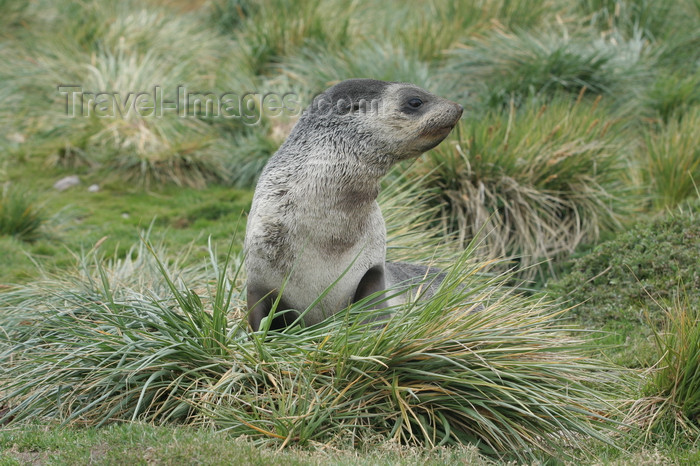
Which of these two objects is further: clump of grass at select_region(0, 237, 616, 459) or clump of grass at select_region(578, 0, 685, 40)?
clump of grass at select_region(578, 0, 685, 40)

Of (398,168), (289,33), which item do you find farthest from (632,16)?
(398,168)

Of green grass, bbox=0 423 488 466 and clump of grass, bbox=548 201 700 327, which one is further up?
green grass, bbox=0 423 488 466

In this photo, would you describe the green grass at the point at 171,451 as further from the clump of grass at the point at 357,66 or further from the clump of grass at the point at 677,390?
the clump of grass at the point at 357,66

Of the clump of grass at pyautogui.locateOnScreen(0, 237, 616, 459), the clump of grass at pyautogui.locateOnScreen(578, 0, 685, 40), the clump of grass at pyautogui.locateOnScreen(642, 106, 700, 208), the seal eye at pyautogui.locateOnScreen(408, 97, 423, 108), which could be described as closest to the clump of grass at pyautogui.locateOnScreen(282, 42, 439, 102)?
the clump of grass at pyautogui.locateOnScreen(642, 106, 700, 208)

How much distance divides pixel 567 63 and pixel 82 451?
8.58m

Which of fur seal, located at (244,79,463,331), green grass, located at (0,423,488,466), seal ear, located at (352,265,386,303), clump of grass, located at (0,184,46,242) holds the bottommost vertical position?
clump of grass, located at (0,184,46,242)

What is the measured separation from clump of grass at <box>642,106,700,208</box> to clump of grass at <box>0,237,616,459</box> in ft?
16.2

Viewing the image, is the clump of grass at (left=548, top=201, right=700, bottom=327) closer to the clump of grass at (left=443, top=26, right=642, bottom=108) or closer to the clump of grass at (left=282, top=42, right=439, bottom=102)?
the clump of grass at (left=443, top=26, right=642, bottom=108)

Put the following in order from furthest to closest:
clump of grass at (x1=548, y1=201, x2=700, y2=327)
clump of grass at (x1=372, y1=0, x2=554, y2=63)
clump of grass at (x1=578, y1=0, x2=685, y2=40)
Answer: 1. clump of grass at (x1=578, y1=0, x2=685, y2=40)
2. clump of grass at (x1=372, y1=0, x2=554, y2=63)
3. clump of grass at (x1=548, y1=201, x2=700, y2=327)

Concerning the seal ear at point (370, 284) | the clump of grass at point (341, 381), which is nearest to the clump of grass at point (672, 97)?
the clump of grass at point (341, 381)

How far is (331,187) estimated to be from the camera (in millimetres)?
4238

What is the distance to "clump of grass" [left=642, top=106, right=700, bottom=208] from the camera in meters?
8.73

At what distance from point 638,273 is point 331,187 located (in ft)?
11.4

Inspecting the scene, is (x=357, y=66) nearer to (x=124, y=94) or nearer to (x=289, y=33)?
(x=289, y=33)
